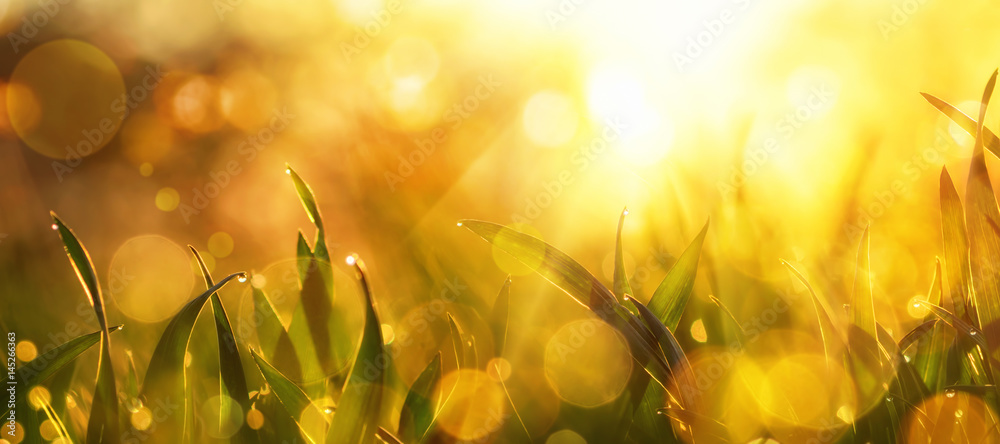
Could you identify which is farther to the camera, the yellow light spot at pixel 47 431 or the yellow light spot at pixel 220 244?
the yellow light spot at pixel 220 244

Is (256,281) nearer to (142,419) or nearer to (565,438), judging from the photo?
(142,419)

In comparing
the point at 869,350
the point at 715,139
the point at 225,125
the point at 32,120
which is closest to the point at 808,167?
the point at 715,139

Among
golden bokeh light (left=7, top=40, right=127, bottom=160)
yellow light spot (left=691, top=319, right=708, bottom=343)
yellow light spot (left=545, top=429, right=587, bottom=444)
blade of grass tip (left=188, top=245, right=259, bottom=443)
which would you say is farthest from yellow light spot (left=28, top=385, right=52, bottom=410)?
golden bokeh light (left=7, top=40, right=127, bottom=160)

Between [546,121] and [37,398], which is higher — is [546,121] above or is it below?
above

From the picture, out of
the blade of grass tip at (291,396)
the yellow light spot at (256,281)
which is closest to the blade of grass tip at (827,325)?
the blade of grass tip at (291,396)

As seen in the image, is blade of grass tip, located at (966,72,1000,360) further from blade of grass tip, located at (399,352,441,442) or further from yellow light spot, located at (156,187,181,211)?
yellow light spot, located at (156,187,181,211)

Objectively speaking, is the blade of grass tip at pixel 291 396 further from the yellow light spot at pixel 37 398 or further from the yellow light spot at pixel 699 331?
the yellow light spot at pixel 699 331

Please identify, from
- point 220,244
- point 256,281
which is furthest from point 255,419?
point 220,244
